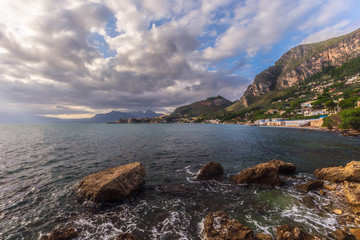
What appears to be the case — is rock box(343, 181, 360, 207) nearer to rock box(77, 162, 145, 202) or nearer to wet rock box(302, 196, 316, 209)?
wet rock box(302, 196, 316, 209)

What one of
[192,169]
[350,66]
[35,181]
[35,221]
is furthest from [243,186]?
[350,66]

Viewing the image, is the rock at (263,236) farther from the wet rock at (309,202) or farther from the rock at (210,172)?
the rock at (210,172)

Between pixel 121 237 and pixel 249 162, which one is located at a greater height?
pixel 121 237

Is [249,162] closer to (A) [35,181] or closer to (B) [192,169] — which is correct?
(B) [192,169]

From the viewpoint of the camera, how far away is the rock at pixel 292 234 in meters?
6.93

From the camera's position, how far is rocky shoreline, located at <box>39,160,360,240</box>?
7391 mm

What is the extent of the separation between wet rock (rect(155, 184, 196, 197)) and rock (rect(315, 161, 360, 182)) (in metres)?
14.2

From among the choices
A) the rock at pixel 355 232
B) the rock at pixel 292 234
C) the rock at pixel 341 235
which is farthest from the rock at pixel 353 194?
the rock at pixel 292 234

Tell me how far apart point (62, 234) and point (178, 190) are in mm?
8339

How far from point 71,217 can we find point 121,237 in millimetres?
4914

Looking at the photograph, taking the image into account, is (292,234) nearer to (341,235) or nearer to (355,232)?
(341,235)

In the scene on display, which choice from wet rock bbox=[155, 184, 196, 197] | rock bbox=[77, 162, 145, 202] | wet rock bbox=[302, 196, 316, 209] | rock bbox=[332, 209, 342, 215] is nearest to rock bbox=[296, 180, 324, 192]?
wet rock bbox=[302, 196, 316, 209]

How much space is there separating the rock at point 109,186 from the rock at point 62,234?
3059 millimetres

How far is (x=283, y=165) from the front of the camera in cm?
1730
